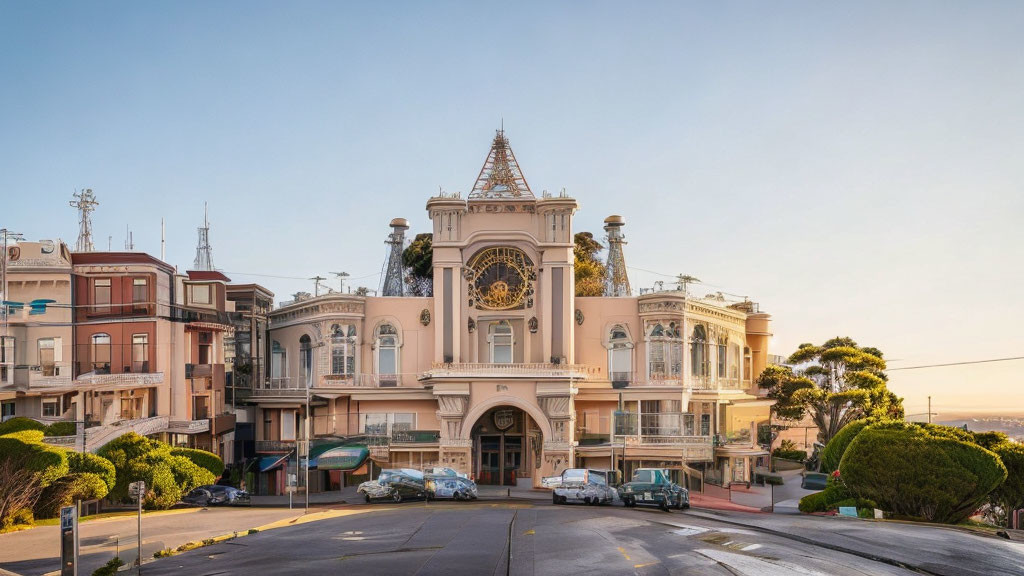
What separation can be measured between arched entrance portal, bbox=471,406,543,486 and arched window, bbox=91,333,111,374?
69.8 feet

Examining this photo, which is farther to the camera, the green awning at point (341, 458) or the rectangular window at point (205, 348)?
the rectangular window at point (205, 348)

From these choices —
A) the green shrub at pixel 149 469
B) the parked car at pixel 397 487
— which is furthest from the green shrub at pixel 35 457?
the parked car at pixel 397 487

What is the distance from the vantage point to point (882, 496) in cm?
4416

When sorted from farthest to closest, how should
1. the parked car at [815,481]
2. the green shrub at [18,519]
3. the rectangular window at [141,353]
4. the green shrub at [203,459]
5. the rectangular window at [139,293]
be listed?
the parked car at [815,481] < the rectangular window at [141,353] < the rectangular window at [139,293] < the green shrub at [203,459] < the green shrub at [18,519]

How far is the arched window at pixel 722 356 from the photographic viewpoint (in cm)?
6519

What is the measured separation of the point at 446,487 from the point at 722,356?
26.4 metres

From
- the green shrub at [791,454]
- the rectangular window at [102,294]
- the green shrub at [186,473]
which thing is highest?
the rectangular window at [102,294]

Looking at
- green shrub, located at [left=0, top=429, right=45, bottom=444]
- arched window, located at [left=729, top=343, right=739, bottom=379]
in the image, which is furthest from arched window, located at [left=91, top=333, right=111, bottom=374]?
arched window, located at [left=729, top=343, right=739, bottom=379]

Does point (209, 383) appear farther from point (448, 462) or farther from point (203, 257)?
point (203, 257)

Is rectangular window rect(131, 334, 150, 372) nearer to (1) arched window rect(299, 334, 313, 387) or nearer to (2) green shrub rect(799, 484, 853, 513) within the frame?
(1) arched window rect(299, 334, 313, 387)

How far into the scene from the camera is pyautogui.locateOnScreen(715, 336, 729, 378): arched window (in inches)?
2566

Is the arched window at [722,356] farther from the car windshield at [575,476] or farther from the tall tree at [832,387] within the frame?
the car windshield at [575,476]

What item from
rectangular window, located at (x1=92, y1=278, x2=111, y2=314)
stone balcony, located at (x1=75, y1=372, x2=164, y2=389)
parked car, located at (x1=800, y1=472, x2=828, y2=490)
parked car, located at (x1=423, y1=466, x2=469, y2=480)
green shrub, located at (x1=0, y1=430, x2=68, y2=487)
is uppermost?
rectangular window, located at (x1=92, y1=278, x2=111, y2=314)

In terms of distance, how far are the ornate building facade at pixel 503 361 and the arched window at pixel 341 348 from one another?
3.0 inches
